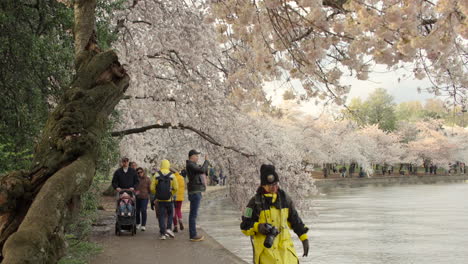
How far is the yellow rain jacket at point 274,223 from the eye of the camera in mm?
5844

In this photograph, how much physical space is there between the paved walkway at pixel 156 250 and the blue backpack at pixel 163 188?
927mm

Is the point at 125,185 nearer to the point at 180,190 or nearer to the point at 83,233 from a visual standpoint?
the point at 180,190

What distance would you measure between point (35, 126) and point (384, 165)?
269 feet

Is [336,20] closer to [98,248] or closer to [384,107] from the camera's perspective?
[98,248]

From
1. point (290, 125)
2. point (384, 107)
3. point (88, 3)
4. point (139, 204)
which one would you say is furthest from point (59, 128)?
point (384, 107)

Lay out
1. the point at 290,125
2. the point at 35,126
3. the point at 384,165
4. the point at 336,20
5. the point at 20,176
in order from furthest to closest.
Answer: the point at 384,165 → the point at 290,125 → the point at 35,126 → the point at 336,20 → the point at 20,176

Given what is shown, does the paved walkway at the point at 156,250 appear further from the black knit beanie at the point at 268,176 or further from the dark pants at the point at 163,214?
the black knit beanie at the point at 268,176

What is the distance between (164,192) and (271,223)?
6907mm

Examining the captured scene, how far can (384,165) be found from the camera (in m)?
87.6

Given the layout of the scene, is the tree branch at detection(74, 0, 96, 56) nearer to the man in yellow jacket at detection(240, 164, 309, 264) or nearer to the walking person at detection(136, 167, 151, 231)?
the man in yellow jacket at detection(240, 164, 309, 264)

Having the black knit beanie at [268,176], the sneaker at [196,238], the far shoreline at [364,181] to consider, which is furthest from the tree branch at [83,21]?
the far shoreline at [364,181]

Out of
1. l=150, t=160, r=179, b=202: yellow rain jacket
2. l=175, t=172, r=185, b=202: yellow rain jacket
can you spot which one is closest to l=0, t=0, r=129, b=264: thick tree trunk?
l=150, t=160, r=179, b=202: yellow rain jacket

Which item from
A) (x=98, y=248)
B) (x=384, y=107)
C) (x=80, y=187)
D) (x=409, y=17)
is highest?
(x=384, y=107)

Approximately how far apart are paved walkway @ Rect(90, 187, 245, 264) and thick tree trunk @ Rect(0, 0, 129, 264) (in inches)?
146
